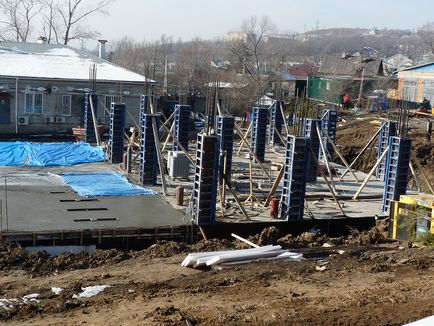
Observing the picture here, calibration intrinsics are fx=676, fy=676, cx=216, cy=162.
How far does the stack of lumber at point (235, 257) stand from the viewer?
43.5ft

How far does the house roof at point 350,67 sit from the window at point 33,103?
122ft

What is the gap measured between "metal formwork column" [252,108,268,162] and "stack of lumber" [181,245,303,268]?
13098 millimetres

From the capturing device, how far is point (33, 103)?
32219mm

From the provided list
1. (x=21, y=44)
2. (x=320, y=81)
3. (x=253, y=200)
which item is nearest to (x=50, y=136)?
(x=21, y=44)

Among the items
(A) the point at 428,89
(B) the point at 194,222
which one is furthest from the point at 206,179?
(A) the point at 428,89

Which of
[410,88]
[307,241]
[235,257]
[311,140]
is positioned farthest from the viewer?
[410,88]

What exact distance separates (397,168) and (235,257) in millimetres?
7815

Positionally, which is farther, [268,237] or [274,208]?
[274,208]

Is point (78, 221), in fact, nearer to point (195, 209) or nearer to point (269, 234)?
point (195, 209)

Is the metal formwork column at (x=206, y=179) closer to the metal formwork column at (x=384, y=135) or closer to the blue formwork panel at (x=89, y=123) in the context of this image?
the metal formwork column at (x=384, y=135)

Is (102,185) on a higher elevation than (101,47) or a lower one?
lower

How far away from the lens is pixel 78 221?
656 inches

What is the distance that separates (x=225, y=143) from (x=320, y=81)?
3079 cm

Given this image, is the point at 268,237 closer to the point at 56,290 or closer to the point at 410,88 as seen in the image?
the point at 56,290
